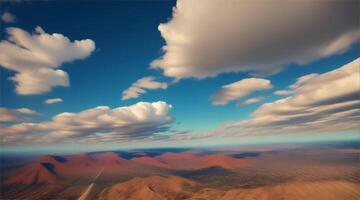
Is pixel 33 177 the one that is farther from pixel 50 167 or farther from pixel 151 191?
pixel 151 191

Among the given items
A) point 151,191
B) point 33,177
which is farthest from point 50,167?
point 151,191

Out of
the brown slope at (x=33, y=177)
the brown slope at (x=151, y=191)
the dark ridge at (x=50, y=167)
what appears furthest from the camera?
the dark ridge at (x=50, y=167)

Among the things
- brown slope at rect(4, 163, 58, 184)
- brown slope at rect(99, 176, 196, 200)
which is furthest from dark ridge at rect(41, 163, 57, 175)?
brown slope at rect(99, 176, 196, 200)

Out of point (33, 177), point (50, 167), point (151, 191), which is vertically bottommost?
point (33, 177)

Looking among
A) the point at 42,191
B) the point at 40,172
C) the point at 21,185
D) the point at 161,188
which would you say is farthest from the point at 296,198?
the point at 40,172

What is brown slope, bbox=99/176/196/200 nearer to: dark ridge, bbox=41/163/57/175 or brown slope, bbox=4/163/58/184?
brown slope, bbox=4/163/58/184

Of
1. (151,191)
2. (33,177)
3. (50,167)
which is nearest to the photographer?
(151,191)

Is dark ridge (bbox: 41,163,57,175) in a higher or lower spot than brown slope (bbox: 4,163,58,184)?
higher

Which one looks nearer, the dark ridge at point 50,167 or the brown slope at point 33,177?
the brown slope at point 33,177

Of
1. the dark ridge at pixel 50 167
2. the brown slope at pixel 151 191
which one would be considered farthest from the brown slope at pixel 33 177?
the brown slope at pixel 151 191

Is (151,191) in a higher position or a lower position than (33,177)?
higher

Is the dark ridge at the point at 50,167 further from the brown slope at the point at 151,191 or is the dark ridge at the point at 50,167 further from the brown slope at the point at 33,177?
the brown slope at the point at 151,191
